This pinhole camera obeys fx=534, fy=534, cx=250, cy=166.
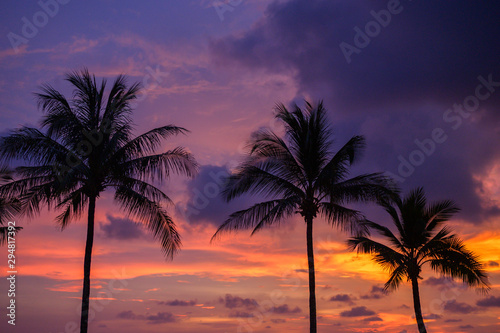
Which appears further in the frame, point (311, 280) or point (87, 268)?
point (311, 280)

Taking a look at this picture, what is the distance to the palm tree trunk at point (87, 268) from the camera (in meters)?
20.8

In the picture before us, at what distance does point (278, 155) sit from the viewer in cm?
2462

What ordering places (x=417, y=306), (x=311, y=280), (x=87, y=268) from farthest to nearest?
(x=417, y=306), (x=311, y=280), (x=87, y=268)

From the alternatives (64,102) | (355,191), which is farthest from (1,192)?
(355,191)

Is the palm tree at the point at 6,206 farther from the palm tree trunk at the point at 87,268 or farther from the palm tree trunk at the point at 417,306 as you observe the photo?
the palm tree trunk at the point at 417,306

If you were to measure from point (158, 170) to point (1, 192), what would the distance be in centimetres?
653

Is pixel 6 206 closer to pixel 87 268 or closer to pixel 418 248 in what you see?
pixel 87 268

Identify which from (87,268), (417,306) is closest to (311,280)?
(417,306)

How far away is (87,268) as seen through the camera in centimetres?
2188

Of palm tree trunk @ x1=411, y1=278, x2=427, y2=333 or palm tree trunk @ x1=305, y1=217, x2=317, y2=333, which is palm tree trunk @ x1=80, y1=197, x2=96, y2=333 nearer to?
palm tree trunk @ x1=305, y1=217, x2=317, y2=333

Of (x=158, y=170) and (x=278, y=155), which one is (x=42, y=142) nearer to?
(x=158, y=170)

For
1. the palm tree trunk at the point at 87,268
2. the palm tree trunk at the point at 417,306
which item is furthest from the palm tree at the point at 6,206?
the palm tree trunk at the point at 417,306

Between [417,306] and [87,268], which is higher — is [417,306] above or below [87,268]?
below

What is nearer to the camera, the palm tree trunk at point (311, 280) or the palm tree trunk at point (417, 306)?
the palm tree trunk at point (311, 280)
